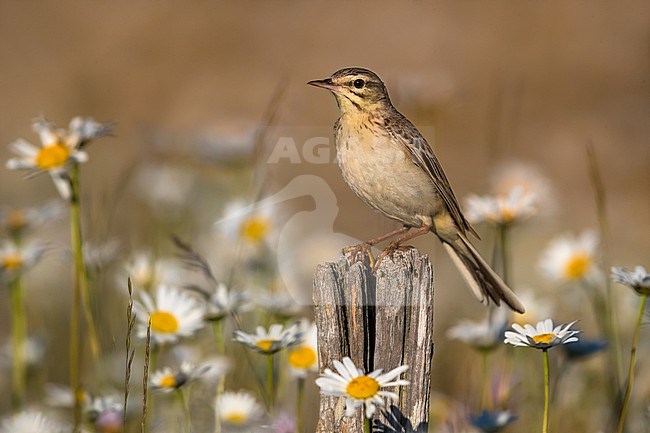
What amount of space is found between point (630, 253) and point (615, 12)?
5082mm

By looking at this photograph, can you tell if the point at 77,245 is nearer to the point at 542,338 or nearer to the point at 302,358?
the point at 302,358

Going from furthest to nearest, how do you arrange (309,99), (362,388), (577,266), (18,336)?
1. (309,99)
2. (577,266)
3. (18,336)
4. (362,388)

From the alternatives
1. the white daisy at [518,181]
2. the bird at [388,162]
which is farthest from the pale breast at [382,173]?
the white daisy at [518,181]

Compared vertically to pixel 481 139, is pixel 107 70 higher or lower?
higher

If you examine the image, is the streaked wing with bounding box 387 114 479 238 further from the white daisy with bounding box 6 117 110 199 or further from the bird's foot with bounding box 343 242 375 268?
the white daisy with bounding box 6 117 110 199

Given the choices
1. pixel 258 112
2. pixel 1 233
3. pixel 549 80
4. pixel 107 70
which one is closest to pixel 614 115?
pixel 549 80

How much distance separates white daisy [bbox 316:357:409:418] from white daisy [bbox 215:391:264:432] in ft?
3.27

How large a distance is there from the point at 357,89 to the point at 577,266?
61.8 inches

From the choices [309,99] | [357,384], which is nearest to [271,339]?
[357,384]

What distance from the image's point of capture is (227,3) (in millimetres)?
12312

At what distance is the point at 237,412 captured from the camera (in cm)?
344

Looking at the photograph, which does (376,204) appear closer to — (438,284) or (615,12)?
(438,284)

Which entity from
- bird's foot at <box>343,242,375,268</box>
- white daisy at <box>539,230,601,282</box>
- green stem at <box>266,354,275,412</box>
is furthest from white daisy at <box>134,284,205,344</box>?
white daisy at <box>539,230,601,282</box>

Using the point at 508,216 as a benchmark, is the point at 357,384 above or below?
below
